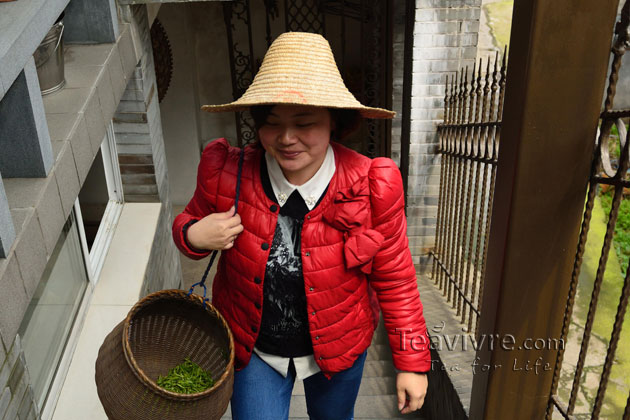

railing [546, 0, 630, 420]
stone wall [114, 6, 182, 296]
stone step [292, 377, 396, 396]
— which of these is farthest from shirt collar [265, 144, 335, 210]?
stone step [292, 377, 396, 396]

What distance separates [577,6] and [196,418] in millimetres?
1713

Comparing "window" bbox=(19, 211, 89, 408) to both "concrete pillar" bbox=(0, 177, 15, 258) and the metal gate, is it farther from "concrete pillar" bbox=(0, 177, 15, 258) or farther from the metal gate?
the metal gate

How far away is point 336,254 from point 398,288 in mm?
288

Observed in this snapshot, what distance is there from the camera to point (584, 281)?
6316 millimetres

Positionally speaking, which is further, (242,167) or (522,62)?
(242,167)

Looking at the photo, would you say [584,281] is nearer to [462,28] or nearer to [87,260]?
[462,28]

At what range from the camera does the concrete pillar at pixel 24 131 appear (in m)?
2.20

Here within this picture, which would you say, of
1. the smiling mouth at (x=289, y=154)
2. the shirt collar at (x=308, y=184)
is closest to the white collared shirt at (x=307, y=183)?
the shirt collar at (x=308, y=184)

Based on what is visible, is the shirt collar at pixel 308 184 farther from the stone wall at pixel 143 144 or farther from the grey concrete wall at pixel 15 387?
the stone wall at pixel 143 144

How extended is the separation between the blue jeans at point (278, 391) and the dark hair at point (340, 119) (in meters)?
0.88

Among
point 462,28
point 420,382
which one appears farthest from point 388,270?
point 462,28

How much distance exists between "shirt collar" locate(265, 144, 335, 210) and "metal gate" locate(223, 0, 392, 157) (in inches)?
124

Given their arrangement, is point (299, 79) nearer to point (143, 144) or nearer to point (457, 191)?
point (457, 191)

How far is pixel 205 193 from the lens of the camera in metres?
2.07
